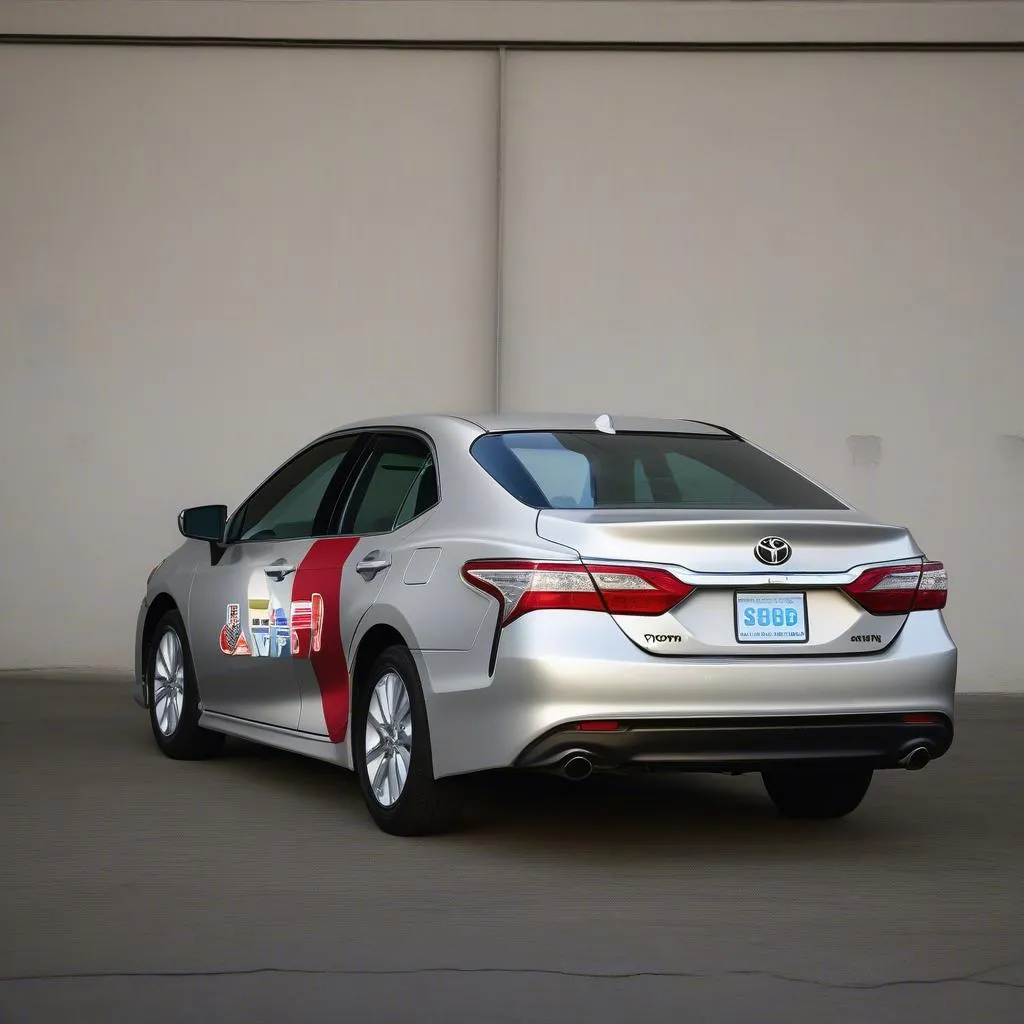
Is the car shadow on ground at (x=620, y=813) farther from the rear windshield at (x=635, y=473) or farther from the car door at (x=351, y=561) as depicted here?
the rear windshield at (x=635, y=473)

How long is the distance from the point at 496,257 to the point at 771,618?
27.0ft

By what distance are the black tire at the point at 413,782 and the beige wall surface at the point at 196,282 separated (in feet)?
23.4

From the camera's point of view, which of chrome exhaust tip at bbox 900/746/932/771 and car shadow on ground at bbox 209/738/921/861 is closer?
chrome exhaust tip at bbox 900/746/932/771

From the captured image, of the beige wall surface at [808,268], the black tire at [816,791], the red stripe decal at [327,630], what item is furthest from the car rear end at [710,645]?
the beige wall surface at [808,268]

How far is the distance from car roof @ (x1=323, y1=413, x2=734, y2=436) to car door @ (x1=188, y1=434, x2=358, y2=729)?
53cm

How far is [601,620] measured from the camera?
5793mm

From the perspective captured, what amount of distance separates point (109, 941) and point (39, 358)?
9.54 meters

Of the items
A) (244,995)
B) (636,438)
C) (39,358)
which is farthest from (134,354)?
(244,995)

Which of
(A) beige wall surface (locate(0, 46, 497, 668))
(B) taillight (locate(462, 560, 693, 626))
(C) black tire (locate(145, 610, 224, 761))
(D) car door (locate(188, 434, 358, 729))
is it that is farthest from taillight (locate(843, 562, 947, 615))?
(A) beige wall surface (locate(0, 46, 497, 668))

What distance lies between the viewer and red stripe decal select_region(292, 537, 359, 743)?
7.00 meters

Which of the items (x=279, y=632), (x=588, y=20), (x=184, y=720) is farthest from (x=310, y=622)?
(x=588, y=20)

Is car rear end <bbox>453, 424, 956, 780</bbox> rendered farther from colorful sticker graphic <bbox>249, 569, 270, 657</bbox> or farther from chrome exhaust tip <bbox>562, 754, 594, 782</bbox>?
colorful sticker graphic <bbox>249, 569, 270, 657</bbox>

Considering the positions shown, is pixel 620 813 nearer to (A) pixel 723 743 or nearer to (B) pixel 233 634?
(A) pixel 723 743

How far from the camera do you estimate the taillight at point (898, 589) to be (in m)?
6.07
